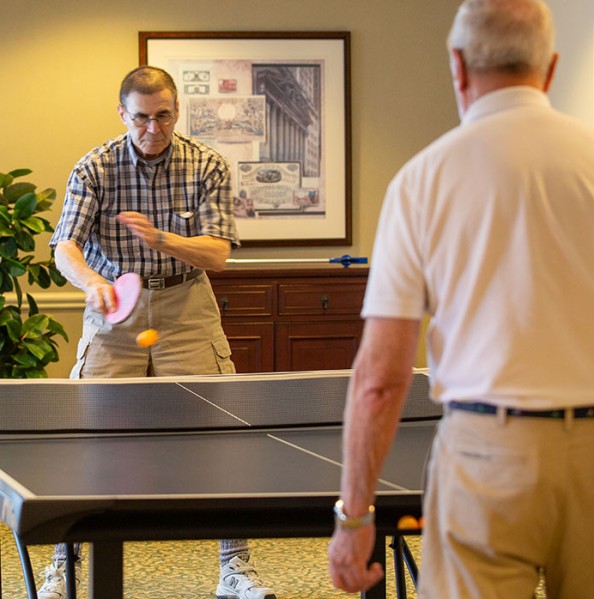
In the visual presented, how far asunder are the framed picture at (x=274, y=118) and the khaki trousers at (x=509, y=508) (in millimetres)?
4561

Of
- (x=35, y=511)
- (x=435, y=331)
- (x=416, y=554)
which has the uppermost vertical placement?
(x=435, y=331)

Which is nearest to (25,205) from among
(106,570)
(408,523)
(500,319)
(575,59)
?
(575,59)

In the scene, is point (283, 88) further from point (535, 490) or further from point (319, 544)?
point (535, 490)

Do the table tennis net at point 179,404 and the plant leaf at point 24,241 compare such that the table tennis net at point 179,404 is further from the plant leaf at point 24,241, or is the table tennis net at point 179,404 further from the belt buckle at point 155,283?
the plant leaf at point 24,241

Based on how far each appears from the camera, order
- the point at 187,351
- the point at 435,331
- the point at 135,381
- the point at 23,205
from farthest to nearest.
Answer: the point at 23,205, the point at 187,351, the point at 135,381, the point at 435,331

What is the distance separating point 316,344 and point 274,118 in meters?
1.40

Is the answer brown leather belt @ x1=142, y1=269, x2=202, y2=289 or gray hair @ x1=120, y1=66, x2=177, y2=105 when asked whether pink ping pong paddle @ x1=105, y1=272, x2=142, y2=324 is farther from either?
gray hair @ x1=120, y1=66, x2=177, y2=105

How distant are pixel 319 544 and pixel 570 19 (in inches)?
113

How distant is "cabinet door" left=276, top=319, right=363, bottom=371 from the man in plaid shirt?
1796mm

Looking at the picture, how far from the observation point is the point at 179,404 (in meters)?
2.82

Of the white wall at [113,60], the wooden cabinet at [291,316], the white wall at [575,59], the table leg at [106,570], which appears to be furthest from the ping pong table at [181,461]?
the white wall at [113,60]

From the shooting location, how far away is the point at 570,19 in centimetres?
522

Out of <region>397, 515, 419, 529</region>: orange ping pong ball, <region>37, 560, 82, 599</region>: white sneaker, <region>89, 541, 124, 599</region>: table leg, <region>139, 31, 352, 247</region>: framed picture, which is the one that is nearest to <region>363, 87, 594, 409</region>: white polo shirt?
<region>397, 515, 419, 529</region>: orange ping pong ball

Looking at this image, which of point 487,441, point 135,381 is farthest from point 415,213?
point 135,381
